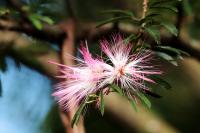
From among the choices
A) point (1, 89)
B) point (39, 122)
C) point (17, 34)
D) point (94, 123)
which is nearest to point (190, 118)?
point (94, 123)

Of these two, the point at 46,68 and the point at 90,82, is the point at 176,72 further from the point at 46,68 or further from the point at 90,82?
the point at 90,82

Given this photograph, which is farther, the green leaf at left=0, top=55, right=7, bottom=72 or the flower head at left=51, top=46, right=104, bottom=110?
the green leaf at left=0, top=55, right=7, bottom=72

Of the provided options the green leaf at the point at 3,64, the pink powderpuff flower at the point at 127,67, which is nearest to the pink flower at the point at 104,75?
the pink powderpuff flower at the point at 127,67

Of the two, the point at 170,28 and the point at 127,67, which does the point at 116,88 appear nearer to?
the point at 127,67

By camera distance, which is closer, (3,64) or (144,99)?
(144,99)

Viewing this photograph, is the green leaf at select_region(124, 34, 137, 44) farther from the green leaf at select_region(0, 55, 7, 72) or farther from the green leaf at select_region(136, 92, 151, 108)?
the green leaf at select_region(0, 55, 7, 72)

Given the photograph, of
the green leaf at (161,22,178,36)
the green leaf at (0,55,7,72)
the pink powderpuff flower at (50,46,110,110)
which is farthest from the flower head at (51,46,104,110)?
the green leaf at (0,55,7,72)

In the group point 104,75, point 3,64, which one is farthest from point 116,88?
point 3,64

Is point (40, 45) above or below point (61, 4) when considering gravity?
below
